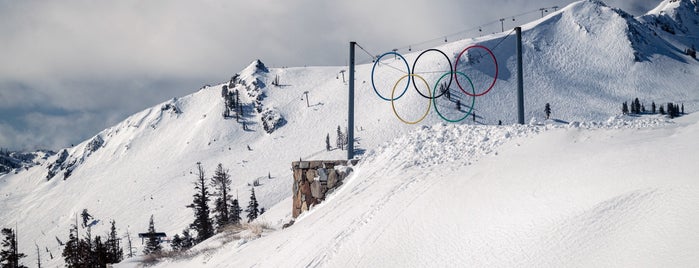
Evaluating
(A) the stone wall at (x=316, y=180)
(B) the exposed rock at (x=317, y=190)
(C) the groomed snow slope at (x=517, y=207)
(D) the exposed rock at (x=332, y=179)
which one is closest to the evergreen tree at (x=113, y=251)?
(A) the stone wall at (x=316, y=180)

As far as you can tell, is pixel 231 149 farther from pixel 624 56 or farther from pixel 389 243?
pixel 389 243

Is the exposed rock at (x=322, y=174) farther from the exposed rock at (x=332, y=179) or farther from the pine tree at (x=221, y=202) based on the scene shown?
the pine tree at (x=221, y=202)

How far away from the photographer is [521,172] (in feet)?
30.1

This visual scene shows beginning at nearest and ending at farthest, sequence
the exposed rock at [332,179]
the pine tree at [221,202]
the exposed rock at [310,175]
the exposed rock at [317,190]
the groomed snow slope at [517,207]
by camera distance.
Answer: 1. the groomed snow slope at [517,207]
2. the exposed rock at [332,179]
3. the exposed rock at [317,190]
4. the exposed rock at [310,175]
5. the pine tree at [221,202]

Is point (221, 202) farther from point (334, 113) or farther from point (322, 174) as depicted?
point (334, 113)

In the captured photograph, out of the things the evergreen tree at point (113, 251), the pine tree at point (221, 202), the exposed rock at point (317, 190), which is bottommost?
the evergreen tree at point (113, 251)

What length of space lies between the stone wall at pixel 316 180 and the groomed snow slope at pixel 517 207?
6.09 feet

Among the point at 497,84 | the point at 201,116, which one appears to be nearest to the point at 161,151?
the point at 201,116

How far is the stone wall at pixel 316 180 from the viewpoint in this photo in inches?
600

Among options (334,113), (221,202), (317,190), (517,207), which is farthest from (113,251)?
(334,113)

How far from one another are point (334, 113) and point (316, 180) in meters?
142

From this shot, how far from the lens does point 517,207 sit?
762cm

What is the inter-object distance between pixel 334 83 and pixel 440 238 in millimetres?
176996

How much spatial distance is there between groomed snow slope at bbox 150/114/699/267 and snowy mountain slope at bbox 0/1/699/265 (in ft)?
321
